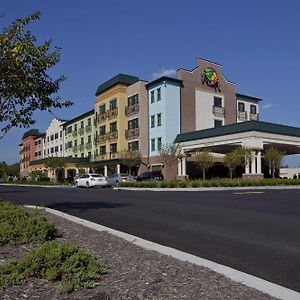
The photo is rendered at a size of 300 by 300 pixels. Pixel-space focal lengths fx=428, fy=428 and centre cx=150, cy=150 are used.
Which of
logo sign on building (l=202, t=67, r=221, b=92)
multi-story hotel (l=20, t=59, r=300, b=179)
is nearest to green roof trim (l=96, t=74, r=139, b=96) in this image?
multi-story hotel (l=20, t=59, r=300, b=179)

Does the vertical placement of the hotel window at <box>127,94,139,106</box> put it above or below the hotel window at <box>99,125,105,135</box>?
above

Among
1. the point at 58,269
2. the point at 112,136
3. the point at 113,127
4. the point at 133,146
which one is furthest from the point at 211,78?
the point at 58,269

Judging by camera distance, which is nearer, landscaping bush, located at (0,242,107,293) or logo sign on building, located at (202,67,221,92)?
landscaping bush, located at (0,242,107,293)

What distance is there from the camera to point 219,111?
5759cm

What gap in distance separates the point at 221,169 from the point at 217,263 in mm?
49100

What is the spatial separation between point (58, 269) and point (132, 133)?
5146 cm

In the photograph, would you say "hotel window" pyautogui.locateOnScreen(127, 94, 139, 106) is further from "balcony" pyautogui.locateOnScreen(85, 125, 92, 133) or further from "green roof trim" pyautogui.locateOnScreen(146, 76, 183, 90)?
"balcony" pyautogui.locateOnScreen(85, 125, 92, 133)

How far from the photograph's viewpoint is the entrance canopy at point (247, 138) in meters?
40.5

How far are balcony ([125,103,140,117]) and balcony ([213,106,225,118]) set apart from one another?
1030 centimetres

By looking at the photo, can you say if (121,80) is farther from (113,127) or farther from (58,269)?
(58,269)

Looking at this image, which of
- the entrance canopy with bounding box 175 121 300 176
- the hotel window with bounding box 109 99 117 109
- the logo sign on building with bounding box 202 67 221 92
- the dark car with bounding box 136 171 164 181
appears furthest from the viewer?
the hotel window with bounding box 109 99 117 109

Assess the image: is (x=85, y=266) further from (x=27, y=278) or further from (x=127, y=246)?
(x=127, y=246)

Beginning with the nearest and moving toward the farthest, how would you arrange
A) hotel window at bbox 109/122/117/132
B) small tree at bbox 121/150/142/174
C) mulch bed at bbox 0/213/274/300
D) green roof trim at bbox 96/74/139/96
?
1. mulch bed at bbox 0/213/274/300
2. small tree at bbox 121/150/142/174
3. green roof trim at bbox 96/74/139/96
4. hotel window at bbox 109/122/117/132

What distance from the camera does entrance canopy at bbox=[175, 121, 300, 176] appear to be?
40500 millimetres
